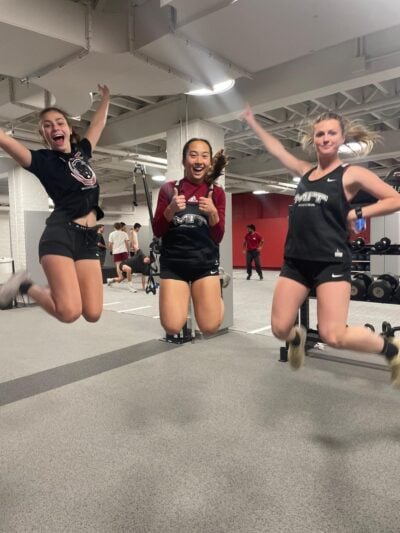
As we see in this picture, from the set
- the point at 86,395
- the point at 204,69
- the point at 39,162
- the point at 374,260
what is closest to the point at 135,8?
the point at 204,69

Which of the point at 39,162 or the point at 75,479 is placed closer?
the point at 39,162

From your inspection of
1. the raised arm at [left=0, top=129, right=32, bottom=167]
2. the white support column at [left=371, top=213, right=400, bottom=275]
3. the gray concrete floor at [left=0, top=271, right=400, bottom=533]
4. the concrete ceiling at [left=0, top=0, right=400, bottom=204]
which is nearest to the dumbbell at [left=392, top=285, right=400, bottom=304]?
the gray concrete floor at [left=0, top=271, right=400, bottom=533]

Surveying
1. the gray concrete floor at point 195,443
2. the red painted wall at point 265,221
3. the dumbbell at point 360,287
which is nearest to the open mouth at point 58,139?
the gray concrete floor at point 195,443

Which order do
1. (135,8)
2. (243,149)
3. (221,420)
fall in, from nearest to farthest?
1. (221,420)
2. (135,8)
3. (243,149)

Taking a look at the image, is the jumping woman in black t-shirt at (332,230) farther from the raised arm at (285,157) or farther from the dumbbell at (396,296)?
→ the dumbbell at (396,296)

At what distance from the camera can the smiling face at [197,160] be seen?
2371 millimetres

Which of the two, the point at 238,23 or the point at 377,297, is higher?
the point at 238,23

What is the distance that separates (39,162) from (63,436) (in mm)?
1804

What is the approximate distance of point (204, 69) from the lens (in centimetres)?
388

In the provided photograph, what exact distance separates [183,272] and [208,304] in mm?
235

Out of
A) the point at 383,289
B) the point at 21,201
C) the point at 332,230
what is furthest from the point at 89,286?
the point at 21,201

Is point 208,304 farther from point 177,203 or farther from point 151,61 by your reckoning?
point 151,61

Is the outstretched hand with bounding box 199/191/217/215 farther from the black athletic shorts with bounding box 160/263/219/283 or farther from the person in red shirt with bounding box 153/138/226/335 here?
the black athletic shorts with bounding box 160/263/219/283

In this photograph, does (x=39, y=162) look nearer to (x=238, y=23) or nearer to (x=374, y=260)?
(x=238, y=23)
